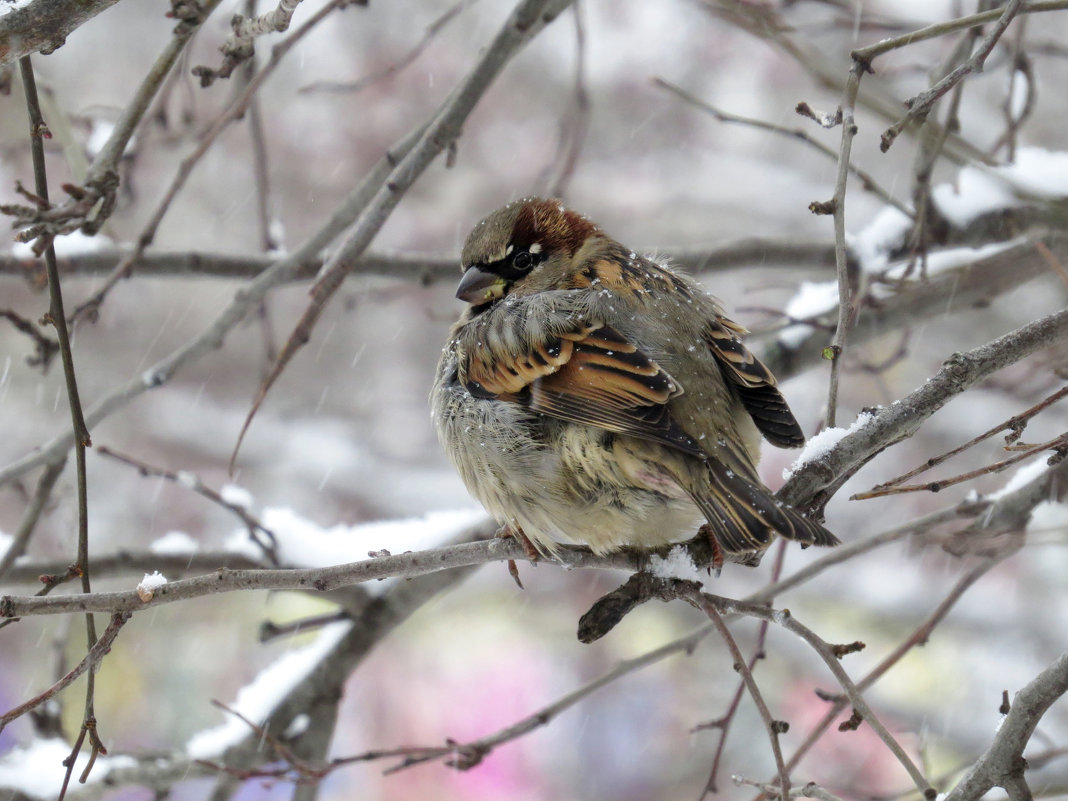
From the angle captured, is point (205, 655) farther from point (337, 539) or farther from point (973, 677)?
point (973, 677)

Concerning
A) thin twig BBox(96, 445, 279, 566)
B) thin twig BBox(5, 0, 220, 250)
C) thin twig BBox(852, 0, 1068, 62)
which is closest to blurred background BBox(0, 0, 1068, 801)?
thin twig BBox(96, 445, 279, 566)

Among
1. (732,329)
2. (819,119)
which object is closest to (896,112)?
(732,329)

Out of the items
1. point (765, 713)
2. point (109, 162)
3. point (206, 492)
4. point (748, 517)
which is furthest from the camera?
point (206, 492)

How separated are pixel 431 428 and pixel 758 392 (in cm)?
635

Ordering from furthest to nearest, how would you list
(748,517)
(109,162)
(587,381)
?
(587,381) → (109,162) → (748,517)

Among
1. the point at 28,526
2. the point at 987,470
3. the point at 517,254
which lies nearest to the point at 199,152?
the point at 517,254

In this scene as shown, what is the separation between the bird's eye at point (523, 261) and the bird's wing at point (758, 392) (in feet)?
2.31

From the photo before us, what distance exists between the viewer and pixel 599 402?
2779 millimetres

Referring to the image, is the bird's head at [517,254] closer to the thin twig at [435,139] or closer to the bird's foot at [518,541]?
the thin twig at [435,139]

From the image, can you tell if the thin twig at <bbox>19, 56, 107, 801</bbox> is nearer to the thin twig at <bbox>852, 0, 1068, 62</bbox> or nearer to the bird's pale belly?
the bird's pale belly

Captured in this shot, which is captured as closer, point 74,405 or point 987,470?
point 987,470

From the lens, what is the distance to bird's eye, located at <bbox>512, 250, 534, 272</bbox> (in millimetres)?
3477

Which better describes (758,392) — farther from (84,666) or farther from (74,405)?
(84,666)

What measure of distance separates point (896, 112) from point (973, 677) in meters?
4.90
